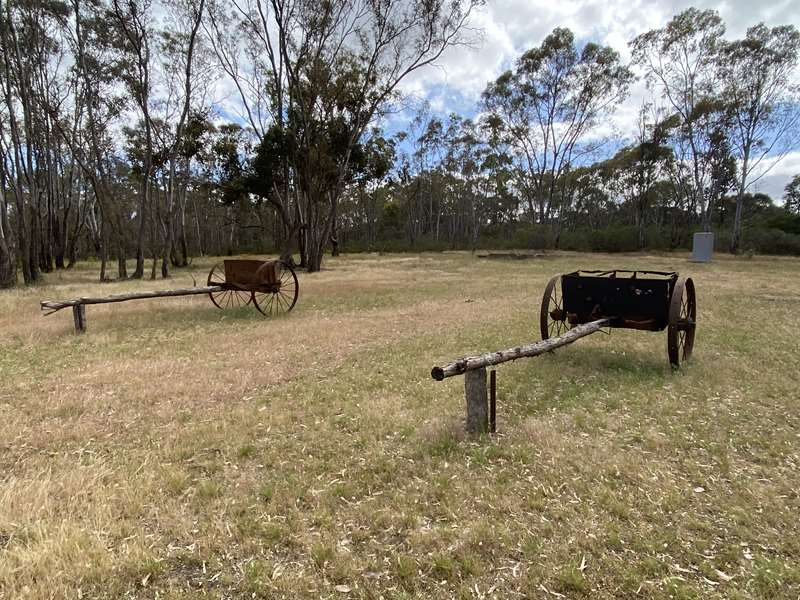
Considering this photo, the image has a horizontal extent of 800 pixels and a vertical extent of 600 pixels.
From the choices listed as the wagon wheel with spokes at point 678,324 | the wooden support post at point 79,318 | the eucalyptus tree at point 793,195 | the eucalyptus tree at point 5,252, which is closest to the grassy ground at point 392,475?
the wagon wheel with spokes at point 678,324

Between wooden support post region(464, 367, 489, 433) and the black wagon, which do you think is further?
the black wagon

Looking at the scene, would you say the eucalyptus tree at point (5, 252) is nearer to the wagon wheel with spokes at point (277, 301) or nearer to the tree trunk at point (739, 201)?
the wagon wheel with spokes at point (277, 301)

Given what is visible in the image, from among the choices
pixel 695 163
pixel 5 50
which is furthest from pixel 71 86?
pixel 695 163

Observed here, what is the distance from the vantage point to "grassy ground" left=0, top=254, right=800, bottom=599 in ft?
6.37

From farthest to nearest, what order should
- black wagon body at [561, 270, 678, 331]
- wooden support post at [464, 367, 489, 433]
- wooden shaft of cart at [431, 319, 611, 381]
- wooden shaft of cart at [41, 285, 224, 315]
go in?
wooden shaft of cart at [41, 285, 224, 315]
black wagon body at [561, 270, 678, 331]
wooden support post at [464, 367, 489, 433]
wooden shaft of cart at [431, 319, 611, 381]

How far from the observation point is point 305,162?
1983 centimetres

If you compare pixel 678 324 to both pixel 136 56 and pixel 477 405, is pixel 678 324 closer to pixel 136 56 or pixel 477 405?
pixel 477 405

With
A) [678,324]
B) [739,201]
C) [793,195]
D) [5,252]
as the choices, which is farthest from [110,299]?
[793,195]

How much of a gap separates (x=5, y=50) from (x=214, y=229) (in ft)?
122

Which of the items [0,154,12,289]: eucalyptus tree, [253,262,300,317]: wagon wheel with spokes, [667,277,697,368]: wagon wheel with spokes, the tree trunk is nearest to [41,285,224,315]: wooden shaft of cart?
[253,262,300,317]: wagon wheel with spokes

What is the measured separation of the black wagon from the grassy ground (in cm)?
50

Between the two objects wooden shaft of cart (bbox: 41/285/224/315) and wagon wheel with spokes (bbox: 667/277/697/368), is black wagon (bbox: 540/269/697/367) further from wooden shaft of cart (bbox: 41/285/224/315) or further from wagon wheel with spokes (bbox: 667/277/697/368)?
wooden shaft of cart (bbox: 41/285/224/315)

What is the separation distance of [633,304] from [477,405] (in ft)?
8.65

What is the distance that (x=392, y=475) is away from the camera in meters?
2.78
